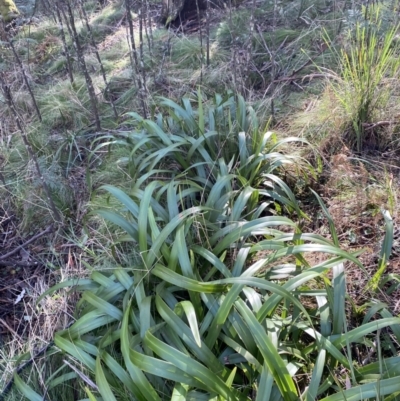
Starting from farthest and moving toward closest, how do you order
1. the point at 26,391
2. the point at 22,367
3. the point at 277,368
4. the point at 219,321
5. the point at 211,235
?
the point at 211,235
the point at 22,367
the point at 26,391
the point at 219,321
the point at 277,368

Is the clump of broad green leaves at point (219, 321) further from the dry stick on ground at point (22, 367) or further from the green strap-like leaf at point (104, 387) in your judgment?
the dry stick on ground at point (22, 367)

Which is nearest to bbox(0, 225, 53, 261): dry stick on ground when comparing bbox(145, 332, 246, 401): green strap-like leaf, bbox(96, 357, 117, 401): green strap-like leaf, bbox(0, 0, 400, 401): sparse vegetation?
→ bbox(0, 0, 400, 401): sparse vegetation

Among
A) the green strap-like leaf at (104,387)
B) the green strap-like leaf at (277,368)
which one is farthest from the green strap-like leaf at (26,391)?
the green strap-like leaf at (277,368)

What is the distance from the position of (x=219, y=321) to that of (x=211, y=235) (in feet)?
2.07

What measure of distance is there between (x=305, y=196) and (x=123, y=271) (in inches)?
48.8

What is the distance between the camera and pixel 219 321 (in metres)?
1.44

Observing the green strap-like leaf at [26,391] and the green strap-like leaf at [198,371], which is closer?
the green strap-like leaf at [198,371]

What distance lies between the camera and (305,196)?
2.48m

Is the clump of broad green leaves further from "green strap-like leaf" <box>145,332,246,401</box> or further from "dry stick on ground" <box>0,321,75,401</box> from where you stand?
"dry stick on ground" <box>0,321,75,401</box>

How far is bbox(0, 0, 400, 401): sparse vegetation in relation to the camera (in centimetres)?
145

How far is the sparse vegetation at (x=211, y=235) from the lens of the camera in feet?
4.76

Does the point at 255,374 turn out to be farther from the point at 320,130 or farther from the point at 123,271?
the point at 320,130

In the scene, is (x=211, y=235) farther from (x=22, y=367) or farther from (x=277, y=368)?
(x=22, y=367)

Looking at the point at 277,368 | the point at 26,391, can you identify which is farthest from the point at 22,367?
the point at 277,368
